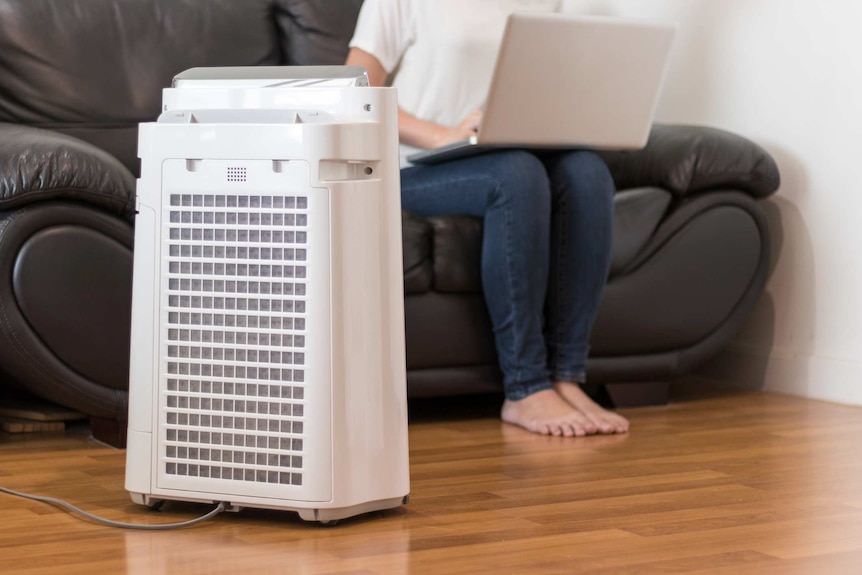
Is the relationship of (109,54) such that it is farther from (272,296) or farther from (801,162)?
(801,162)

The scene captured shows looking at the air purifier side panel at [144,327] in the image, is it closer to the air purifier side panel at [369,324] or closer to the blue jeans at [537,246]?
the air purifier side panel at [369,324]

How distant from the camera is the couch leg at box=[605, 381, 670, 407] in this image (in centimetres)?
222

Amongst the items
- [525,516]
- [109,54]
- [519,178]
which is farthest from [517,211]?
[109,54]

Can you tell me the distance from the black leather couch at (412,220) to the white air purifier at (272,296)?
1.44 ft

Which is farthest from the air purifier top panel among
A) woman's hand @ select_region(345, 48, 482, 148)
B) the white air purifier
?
woman's hand @ select_region(345, 48, 482, 148)

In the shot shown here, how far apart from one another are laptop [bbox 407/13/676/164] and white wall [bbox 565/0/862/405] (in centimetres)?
50

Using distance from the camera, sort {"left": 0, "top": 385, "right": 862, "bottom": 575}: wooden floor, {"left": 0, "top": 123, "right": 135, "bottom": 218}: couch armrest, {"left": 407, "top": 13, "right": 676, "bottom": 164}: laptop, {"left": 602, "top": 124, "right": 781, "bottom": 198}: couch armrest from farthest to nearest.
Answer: {"left": 602, "top": 124, "right": 781, "bottom": 198}: couch armrest
{"left": 407, "top": 13, "right": 676, "bottom": 164}: laptop
{"left": 0, "top": 123, "right": 135, "bottom": 218}: couch armrest
{"left": 0, "top": 385, "right": 862, "bottom": 575}: wooden floor

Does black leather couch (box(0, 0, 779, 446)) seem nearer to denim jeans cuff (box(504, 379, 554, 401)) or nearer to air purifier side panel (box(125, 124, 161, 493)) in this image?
denim jeans cuff (box(504, 379, 554, 401))

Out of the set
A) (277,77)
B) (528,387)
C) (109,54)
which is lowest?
(528,387)

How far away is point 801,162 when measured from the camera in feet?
7.83

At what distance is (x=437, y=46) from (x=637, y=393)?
2.45 feet

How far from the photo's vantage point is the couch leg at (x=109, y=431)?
177 cm

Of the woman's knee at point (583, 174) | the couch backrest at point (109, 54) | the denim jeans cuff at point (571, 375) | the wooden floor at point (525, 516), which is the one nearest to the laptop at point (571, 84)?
the woman's knee at point (583, 174)

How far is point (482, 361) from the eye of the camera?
6.77 ft
